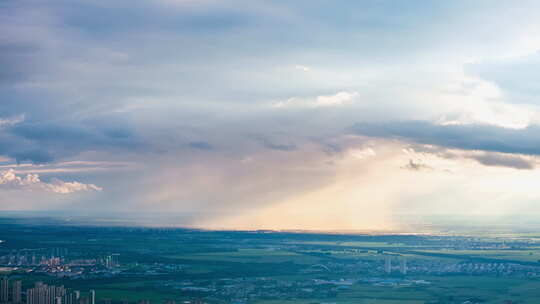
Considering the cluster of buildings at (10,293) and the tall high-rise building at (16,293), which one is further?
the cluster of buildings at (10,293)

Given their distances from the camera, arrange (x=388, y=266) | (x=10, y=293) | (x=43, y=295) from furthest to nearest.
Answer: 1. (x=388, y=266)
2. (x=10, y=293)
3. (x=43, y=295)

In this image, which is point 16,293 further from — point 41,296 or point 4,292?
point 41,296

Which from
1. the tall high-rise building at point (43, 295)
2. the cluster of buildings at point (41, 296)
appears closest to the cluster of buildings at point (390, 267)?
the cluster of buildings at point (41, 296)

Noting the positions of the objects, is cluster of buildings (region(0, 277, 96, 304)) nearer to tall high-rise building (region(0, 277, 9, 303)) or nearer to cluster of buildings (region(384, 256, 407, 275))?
tall high-rise building (region(0, 277, 9, 303))

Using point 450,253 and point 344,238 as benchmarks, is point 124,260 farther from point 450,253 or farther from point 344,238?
point 344,238

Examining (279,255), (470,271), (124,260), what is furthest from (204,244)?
(470,271)

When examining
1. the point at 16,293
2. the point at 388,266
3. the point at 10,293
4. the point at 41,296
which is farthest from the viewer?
the point at 388,266

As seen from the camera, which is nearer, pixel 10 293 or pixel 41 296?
pixel 41 296

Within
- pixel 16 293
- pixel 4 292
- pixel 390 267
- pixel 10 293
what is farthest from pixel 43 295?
pixel 390 267

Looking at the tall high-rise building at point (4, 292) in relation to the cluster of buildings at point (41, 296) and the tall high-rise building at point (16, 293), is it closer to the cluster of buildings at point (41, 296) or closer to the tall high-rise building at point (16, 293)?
the cluster of buildings at point (41, 296)

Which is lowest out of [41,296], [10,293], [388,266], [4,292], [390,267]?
[41,296]
